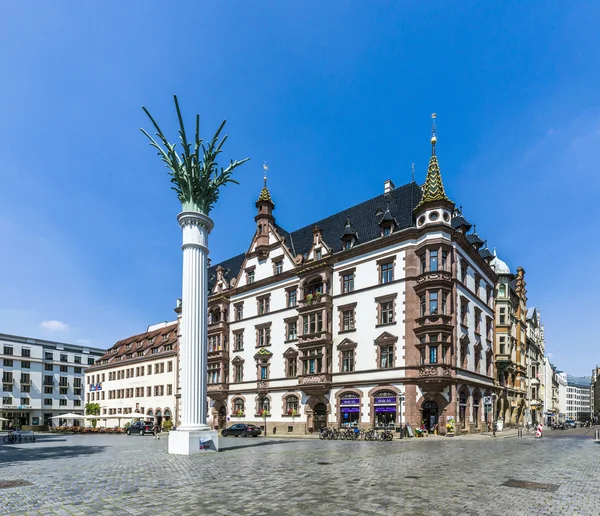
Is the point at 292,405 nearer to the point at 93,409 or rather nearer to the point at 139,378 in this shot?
the point at 139,378

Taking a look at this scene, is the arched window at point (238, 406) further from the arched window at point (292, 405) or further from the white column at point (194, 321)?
the white column at point (194, 321)

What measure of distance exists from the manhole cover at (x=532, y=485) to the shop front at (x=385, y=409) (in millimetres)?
25580

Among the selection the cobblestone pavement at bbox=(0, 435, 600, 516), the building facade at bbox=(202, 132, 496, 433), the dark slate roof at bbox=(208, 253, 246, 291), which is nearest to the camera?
the cobblestone pavement at bbox=(0, 435, 600, 516)

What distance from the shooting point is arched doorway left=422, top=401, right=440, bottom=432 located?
40344 mm

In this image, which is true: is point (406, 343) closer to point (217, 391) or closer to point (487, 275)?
point (487, 275)

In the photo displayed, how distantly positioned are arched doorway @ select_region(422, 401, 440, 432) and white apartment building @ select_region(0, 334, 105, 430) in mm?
82795

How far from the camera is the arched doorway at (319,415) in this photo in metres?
47.1

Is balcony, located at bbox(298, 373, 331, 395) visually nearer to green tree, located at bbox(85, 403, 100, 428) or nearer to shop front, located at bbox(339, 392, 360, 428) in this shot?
shop front, located at bbox(339, 392, 360, 428)

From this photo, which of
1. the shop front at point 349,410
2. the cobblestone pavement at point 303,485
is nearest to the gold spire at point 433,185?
the shop front at point 349,410

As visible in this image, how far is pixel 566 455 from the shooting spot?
2512cm

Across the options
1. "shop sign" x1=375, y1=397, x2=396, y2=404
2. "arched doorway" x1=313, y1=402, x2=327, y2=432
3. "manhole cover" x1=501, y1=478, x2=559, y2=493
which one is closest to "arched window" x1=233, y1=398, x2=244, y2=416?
"arched doorway" x1=313, y1=402, x2=327, y2=432

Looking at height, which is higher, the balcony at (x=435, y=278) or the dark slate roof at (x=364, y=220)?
the dark slate roof at (x=364, y=220)

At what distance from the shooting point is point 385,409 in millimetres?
41719

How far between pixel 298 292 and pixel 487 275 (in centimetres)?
2046
